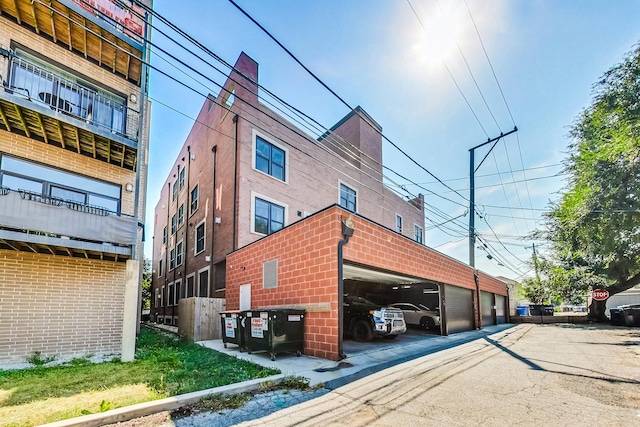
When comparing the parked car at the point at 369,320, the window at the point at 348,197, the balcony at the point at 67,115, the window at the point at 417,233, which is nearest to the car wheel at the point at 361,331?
the parked car at the point at 369,320

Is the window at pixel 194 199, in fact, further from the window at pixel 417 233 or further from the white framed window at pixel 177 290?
the window at pixel 417 233

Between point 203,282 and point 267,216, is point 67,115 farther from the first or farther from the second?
point 203,282

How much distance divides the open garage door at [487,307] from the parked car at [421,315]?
21.0ft

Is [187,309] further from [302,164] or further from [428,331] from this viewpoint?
[428,331]

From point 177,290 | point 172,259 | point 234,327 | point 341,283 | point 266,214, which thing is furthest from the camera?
point 172,259

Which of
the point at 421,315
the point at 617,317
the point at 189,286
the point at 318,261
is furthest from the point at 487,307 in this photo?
the point at 189,286

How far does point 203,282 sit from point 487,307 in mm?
17132

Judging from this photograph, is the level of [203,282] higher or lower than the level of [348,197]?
lower

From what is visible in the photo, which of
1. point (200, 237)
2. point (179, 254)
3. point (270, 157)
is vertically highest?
point (270, 157)

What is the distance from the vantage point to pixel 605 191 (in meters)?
17.3

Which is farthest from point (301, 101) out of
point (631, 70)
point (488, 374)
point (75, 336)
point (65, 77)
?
point (631, 70)

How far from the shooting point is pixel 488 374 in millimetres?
6223

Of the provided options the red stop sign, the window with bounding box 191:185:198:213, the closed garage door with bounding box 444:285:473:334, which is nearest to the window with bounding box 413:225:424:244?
the closed garage door with bounding box 444:285:473:334

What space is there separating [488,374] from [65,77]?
12699 millimetres
